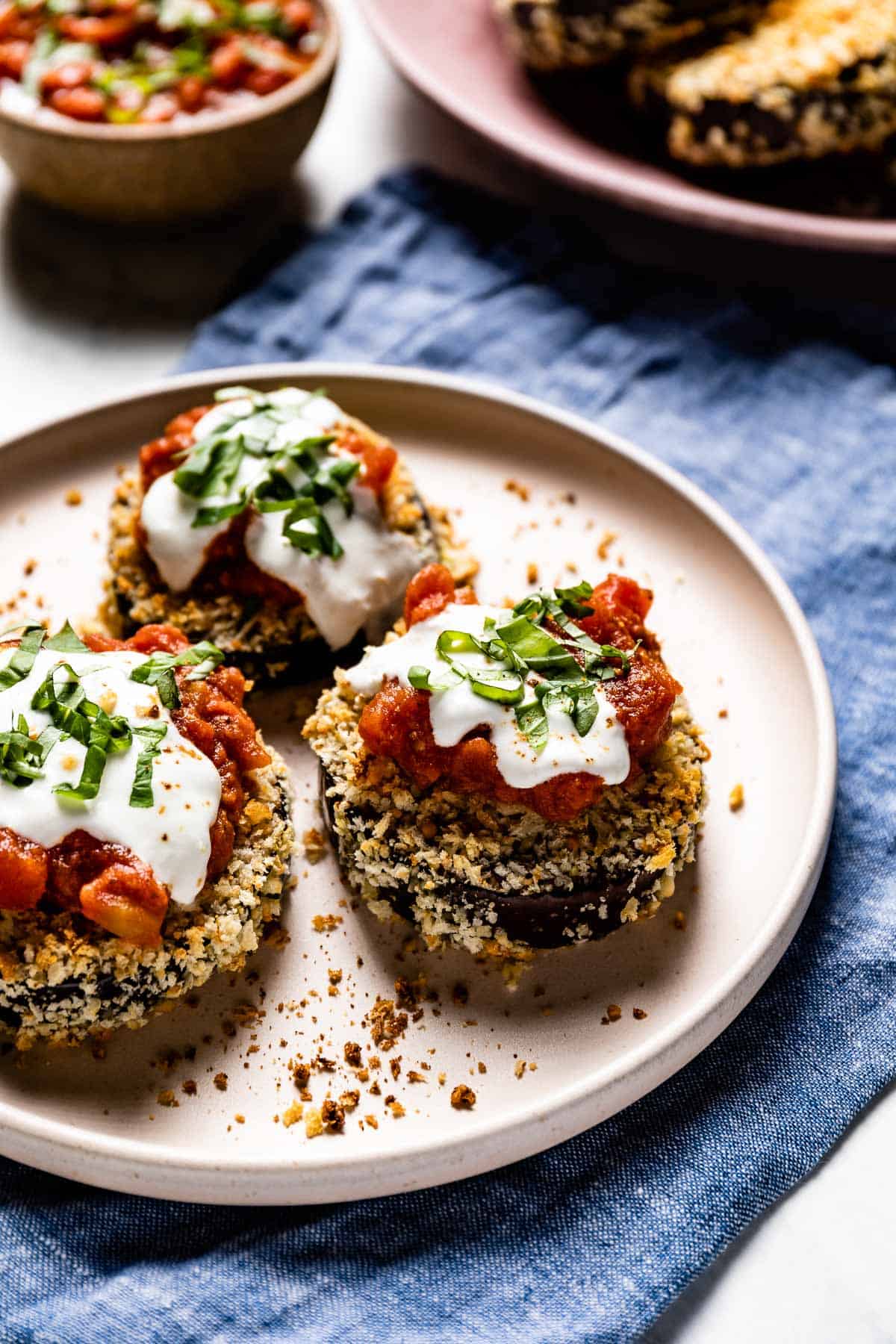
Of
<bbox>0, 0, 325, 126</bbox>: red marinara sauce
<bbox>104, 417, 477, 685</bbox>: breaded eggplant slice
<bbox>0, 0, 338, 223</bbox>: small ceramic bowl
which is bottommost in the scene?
<bbox>104, 417, 477, 685</bbox>: breaded eggplant slice

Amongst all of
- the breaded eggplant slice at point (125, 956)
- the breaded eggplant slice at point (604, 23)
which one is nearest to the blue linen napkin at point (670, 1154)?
the breaded eggplant slice at point (125, 956)

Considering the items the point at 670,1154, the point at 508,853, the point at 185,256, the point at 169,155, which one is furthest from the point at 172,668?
the point at 185,256

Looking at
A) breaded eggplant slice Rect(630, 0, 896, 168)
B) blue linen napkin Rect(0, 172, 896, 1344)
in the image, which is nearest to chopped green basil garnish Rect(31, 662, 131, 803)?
blue linen napkin Rect(0, 172, 896, 1344)

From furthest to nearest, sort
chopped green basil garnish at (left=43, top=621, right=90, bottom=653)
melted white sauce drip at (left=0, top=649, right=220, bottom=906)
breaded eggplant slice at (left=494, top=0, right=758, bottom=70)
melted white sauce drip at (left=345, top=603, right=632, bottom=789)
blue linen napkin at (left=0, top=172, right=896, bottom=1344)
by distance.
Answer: breaded eggplant slice at (left=494, top=0, right=758, bottom=70) < chopped green basil garnish at (left=43, top=621, right=90, bottom=653) < melted white sauce drip at (left=345, top=603, right=632, bottom=789) < melted white sauce drip at (left=0, top=649, right=220, bottom=906) < blue linen napkin at (left=0, top=172, right=896, bottom=1344)

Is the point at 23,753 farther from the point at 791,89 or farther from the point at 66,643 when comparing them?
the point at 791,89

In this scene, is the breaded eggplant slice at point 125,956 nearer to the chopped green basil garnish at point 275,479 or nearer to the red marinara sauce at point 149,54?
the chopped green basil garnish at point 275,479

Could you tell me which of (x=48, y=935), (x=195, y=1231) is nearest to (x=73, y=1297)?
(x=195, y=1231)

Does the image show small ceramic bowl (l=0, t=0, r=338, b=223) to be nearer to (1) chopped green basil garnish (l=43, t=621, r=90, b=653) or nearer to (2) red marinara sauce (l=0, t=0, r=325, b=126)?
(2) red marinara sauce (l=0, t=0, r=325, b=126)
